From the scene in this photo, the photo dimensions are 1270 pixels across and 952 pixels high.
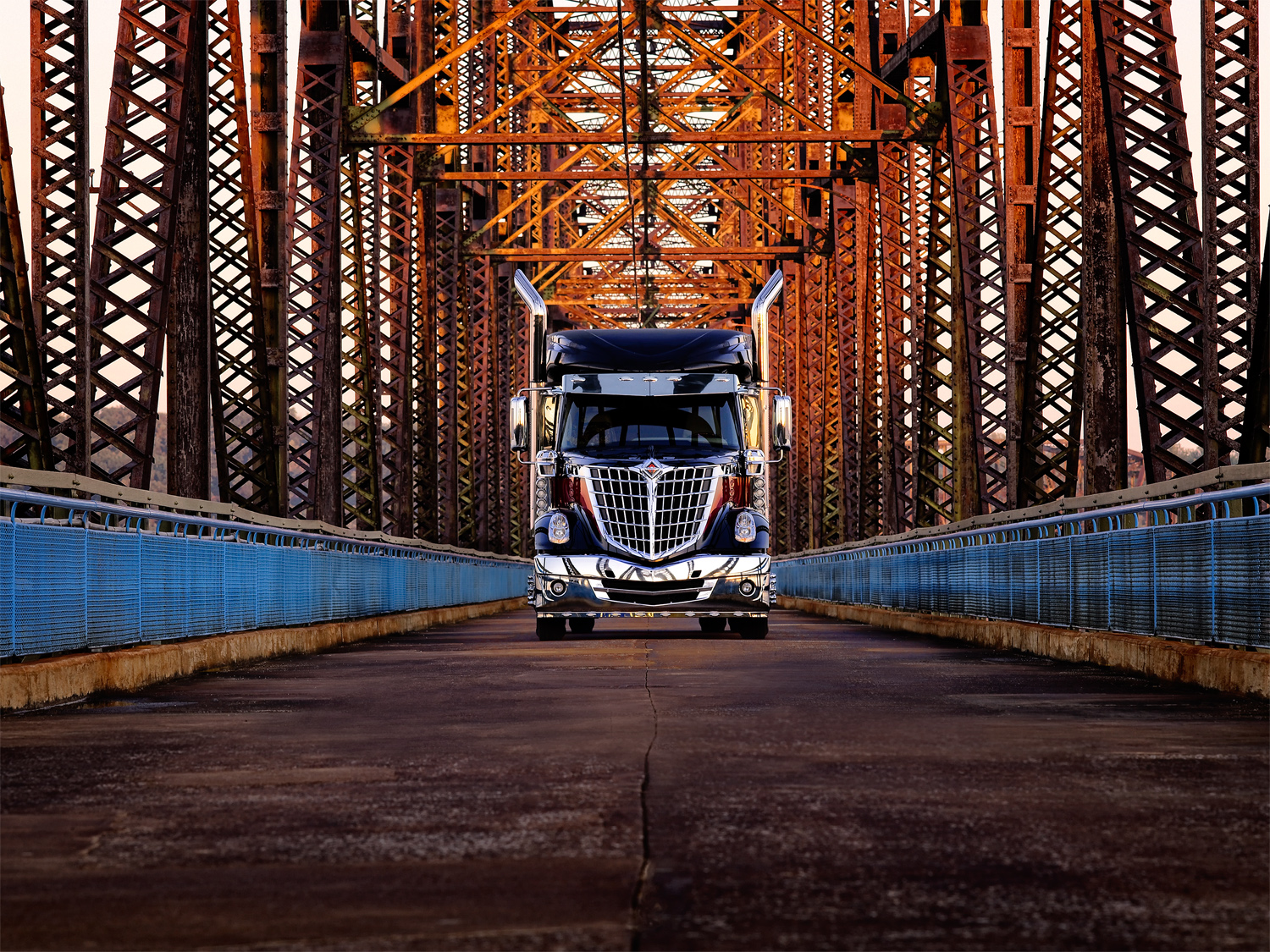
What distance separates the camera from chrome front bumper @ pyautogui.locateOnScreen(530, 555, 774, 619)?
24.7 metres

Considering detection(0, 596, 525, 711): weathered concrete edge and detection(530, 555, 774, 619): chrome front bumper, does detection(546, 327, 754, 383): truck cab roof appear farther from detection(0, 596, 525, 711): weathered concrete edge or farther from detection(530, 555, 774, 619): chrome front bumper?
detection(0, 596, 525, 711): weathered concrete edge

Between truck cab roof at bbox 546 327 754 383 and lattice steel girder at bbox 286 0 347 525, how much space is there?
6.63 metres

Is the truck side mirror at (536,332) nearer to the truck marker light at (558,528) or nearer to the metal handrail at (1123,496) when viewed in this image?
the truck marker light at (558,528)

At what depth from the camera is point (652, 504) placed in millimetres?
24547

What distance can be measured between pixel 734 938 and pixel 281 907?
51.1 inches

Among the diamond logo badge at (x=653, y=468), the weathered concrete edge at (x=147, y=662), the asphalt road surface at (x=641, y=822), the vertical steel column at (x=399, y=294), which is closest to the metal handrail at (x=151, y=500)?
the weathered concrete edge at (x=147, y=662)

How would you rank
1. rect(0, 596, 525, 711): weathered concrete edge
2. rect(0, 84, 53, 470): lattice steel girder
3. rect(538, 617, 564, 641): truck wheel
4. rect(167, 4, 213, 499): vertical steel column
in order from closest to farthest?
rect(0, 596, 525, 711): weathered concrete edge → rect(0, 84, 53, 470): lattice steel girder → rect(167, 4, 213, 499): vertical steel column → rect(538, 617, 564, 641): truck wheel

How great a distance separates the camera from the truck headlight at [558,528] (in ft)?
80.9

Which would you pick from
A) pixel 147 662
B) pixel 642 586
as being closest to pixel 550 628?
pixel 642 586

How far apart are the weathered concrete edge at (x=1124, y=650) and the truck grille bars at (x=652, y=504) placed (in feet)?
10.5

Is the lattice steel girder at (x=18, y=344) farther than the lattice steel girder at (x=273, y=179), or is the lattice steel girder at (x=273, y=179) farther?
the lattice steel girder at (x=273, y=179)

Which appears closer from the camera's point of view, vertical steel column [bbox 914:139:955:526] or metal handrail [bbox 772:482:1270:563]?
metal handrail [bbox 772:482:1270:563]

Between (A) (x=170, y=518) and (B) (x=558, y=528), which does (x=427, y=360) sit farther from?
(A) (x=170, y=518)

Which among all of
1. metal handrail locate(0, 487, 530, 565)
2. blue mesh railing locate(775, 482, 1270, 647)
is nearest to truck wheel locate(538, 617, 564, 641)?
metal handrail locate(0, 487, 530, 565)
